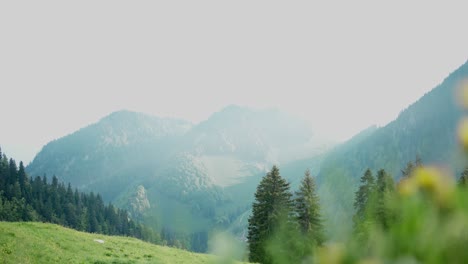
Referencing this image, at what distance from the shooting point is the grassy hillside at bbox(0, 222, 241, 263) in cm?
2352

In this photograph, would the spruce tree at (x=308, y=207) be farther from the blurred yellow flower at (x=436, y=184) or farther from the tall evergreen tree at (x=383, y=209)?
the blurred yellow flower at (x=436, y=184)

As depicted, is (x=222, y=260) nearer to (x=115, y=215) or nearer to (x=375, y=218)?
(x=375, y=218)

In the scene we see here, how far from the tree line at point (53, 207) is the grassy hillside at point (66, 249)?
340 feet

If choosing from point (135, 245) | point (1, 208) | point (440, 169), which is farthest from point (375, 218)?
point (1, 208)

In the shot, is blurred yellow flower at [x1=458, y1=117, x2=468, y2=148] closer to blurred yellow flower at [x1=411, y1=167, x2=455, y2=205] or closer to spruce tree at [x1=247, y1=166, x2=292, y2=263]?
blurred yellow flower at [x1=411, y1=167, x2=455, y2=205]

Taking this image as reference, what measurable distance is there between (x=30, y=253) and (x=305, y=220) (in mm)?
24621

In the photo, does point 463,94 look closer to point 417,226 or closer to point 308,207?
point 417,226

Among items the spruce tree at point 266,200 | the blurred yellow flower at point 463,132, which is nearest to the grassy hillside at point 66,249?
the spruce tree at point 266,200

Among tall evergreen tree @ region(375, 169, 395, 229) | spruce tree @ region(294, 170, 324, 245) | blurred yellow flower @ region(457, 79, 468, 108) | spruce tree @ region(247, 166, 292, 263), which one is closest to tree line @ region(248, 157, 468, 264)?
tall evergreen tree @ region(375, 169, 395, 229)

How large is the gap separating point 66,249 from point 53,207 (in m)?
132

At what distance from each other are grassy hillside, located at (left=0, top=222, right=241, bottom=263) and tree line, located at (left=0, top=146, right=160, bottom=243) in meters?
104

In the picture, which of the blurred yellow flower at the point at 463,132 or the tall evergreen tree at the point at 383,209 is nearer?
the blurred yellow flower at the point at 463,132

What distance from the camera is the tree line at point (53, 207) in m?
128

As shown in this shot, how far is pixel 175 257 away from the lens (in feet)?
98.6
